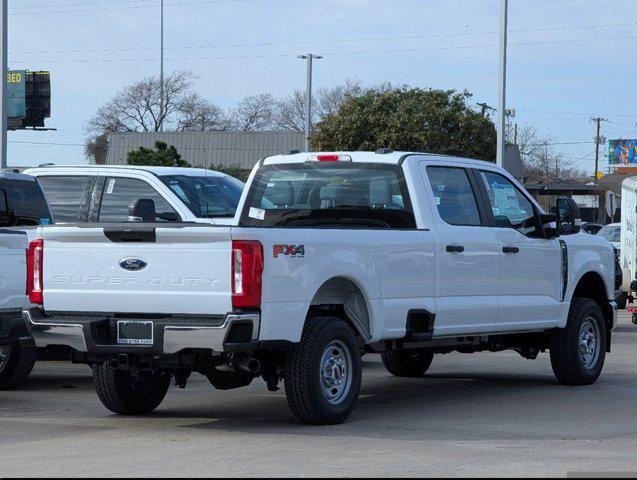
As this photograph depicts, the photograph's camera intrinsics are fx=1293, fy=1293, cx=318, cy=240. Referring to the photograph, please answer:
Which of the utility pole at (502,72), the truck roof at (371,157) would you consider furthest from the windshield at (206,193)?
the utility pole at (502,72)

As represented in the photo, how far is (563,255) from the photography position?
12586mm

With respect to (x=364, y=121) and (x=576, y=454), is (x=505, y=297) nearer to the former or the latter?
(x=576, y=454)

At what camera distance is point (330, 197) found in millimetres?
11211

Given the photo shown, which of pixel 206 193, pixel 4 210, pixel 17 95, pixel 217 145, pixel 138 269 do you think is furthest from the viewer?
pixel 217 145

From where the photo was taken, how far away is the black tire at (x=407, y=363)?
536 inches

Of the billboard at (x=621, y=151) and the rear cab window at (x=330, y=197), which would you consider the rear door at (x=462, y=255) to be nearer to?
the rear cab window at (x=330, y=197)

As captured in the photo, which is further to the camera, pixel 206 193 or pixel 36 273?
pixel 206 193

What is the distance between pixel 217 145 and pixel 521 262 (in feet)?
190

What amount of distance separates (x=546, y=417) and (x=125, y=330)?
11.5 ft

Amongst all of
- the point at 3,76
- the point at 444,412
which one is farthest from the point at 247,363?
the point at 3,76

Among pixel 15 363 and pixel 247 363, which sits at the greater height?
pixel 247 363

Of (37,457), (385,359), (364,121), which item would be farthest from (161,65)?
(37,457)

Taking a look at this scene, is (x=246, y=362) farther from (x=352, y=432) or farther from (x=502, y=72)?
(x=502, y=72)

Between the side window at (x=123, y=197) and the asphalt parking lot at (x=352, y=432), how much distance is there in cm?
215
